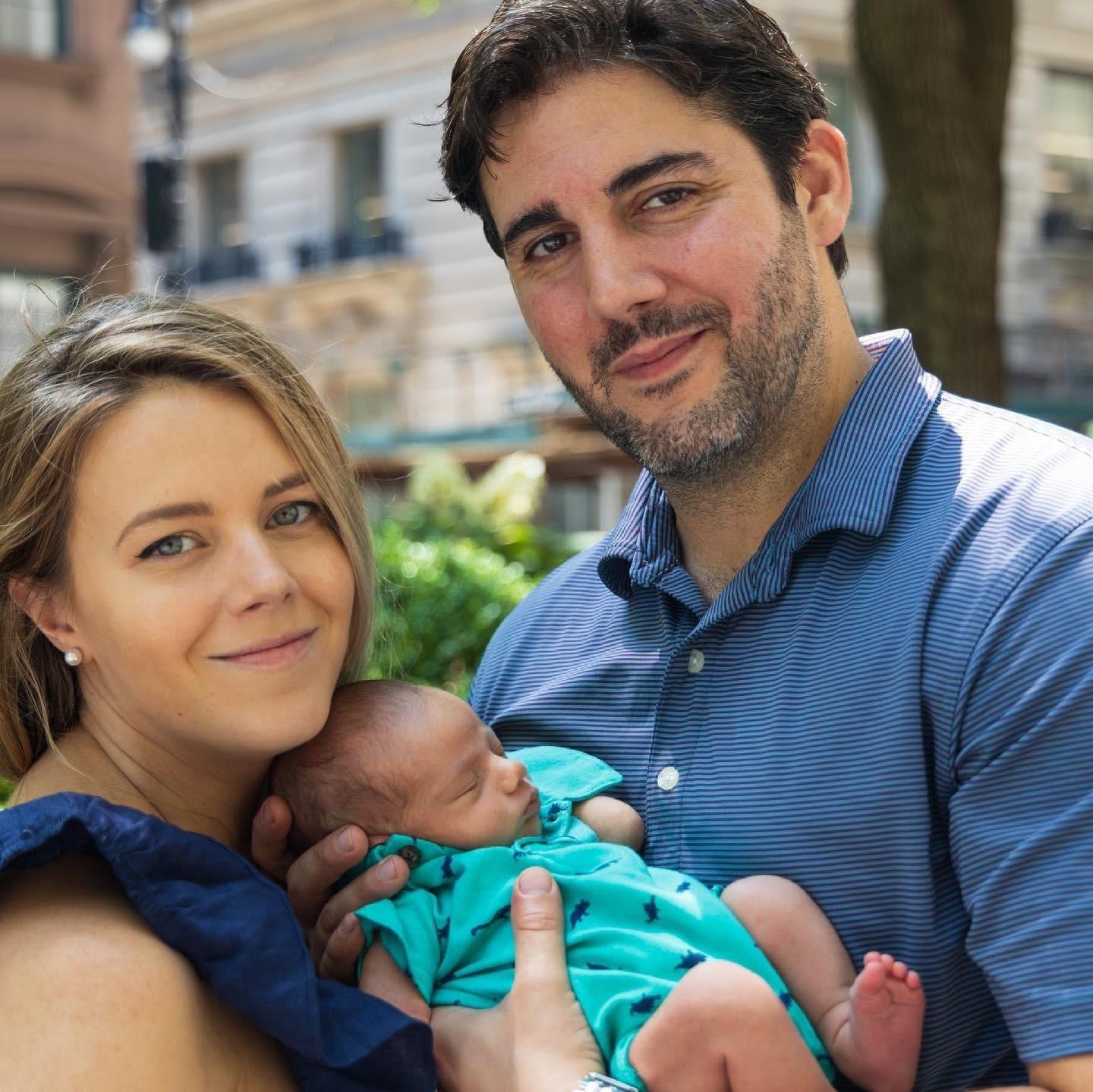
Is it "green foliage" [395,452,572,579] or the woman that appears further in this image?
"green foliage" [395,452,572,579]

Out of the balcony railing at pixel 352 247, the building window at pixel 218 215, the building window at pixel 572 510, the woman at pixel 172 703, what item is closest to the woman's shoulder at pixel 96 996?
the woman at pixel 172 703

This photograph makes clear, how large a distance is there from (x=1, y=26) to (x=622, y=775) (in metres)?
17.3

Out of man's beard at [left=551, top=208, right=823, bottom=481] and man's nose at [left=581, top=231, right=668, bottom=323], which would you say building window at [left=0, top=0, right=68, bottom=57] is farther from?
man's beard at [left=551, top=208, right=823, bottom=481]

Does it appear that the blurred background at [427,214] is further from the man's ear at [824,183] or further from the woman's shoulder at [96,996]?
the woman's shoulder at [96,996]

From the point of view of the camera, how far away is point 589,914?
2.66 metres

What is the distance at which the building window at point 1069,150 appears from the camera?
971 inches

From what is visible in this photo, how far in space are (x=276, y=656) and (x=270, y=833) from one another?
42 centimetres

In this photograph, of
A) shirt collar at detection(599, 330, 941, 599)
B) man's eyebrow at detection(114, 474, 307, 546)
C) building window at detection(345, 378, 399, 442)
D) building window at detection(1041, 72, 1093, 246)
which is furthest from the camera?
building window at detection(1041, 72, 1093, 246)

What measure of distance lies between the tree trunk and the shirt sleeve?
5.60m

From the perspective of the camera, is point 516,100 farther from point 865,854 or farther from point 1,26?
point 1,26

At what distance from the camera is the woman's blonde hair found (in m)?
→ 2.59

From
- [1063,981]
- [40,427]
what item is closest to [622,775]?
[1063,981]

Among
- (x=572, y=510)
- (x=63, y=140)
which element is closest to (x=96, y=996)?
(x=63, y=140)

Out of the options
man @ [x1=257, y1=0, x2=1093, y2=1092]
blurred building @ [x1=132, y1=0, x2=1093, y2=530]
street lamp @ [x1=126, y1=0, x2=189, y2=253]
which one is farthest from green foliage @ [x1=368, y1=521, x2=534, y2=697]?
blurred building @ [x1=132, y1=0, x2=1093, y2=530]
